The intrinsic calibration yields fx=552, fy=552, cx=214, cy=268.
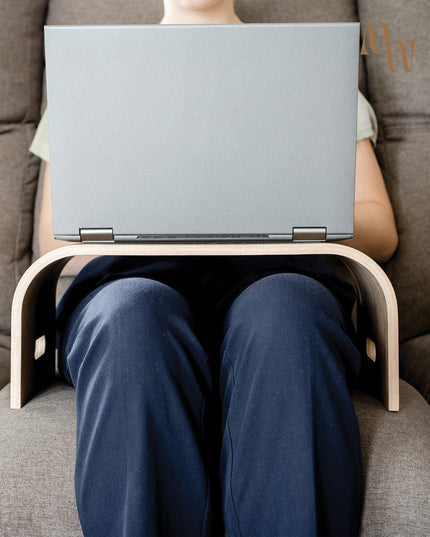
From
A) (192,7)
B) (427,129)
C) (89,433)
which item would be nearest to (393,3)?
(427,129)

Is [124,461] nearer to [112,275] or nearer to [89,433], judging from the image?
[89,433]

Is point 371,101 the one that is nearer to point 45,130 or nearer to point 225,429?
point 45,130

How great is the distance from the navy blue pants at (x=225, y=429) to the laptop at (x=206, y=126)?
108 mm

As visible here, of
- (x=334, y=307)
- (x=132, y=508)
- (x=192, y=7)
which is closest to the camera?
(x=132, y=508)

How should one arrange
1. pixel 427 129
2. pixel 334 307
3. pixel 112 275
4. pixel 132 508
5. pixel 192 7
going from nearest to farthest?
pixel 132 508, pixel 334 307, pixel 112 275, pixel 192 7, pixel 427 129

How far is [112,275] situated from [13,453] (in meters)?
0.28

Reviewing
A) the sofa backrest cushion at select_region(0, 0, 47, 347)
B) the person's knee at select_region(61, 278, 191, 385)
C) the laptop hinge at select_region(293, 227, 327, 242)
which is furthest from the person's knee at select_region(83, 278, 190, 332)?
the sofa backrest cushion at select_region(0, 0, 47, 347)

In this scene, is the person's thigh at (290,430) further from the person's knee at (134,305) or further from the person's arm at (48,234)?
the person's arm at (48,234)

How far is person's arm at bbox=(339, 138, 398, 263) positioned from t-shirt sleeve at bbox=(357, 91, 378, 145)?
1 cm

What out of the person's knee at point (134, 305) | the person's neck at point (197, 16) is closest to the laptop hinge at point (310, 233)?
the person's knee at point (134, 305)

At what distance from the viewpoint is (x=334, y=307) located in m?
0.70

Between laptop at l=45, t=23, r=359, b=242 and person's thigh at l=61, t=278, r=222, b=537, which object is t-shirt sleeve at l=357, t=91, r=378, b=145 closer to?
laptop at l=45, t=23, r=359, b=242

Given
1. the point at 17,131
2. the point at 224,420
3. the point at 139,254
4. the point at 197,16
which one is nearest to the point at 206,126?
the point at 139,254

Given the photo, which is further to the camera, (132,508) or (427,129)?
(427,129)
